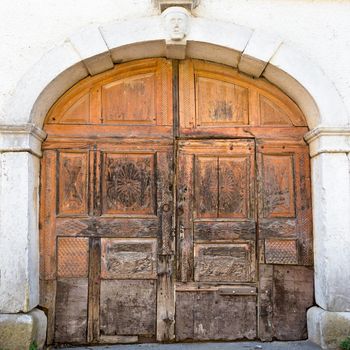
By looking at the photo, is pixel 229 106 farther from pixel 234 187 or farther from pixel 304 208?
pixel 304 208

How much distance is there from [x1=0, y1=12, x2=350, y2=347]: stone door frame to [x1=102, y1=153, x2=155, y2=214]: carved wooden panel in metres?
0.61

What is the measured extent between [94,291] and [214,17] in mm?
2587

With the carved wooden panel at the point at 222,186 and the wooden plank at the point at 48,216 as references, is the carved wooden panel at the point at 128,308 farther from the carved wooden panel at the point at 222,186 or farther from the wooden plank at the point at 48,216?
the carved wooden panel at the point at 222,186

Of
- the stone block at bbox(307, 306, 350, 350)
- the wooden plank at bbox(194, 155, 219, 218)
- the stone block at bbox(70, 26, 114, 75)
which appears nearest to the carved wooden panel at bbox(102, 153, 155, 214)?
the wooden plank at bbox(194, 155, 219, 218)

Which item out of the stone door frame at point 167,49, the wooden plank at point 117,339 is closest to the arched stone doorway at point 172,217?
the wooden plank at point 117,339

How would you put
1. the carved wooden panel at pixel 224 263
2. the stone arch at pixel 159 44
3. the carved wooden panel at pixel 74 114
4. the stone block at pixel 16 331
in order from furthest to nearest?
the carved wooden panel at pixel 74 114 < the carved wooden panel at pixel 224 263 < the stone arch at pixel 159 44 < the stone block at pixel 16 331

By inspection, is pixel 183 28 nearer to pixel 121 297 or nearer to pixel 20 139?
pixel 20 139

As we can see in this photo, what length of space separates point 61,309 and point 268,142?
2337 mm

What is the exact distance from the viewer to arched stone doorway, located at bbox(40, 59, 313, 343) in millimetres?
4098

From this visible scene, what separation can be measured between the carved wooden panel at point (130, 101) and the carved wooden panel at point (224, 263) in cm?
128

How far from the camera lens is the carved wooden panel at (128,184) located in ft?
13.6

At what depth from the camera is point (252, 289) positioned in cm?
412

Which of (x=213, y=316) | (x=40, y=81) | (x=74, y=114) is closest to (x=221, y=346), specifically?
(x=213, y=316)

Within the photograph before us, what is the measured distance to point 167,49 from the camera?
4.13 meters
